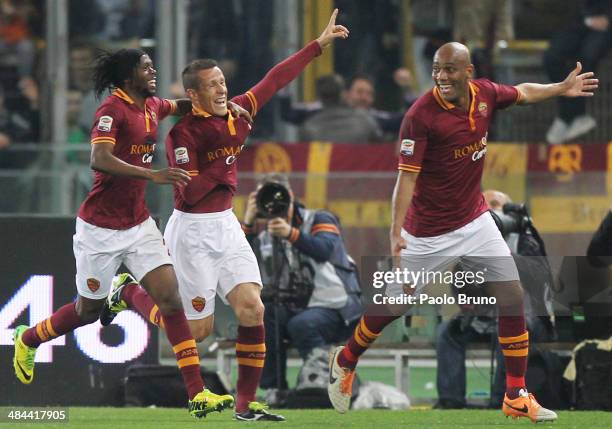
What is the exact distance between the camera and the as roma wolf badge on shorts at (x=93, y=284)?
10223 millimetres

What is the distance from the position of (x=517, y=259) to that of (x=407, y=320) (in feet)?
4.23

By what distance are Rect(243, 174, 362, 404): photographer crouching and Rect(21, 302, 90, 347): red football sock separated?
6.70ft

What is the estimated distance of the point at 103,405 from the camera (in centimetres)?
1195

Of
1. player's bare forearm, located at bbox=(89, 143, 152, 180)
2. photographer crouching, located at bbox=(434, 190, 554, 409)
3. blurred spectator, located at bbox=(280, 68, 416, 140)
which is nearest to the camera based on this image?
player's bare forearm, located at bbox=(89, 143, 152, 180)

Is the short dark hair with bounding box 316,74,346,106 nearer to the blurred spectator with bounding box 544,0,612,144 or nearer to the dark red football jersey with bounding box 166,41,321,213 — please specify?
the blurred spectator with bounding box 544,0,612,144

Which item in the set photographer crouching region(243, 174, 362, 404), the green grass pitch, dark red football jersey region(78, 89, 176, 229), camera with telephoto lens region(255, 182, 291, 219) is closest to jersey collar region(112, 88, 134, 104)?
dark red football jersey region(78, 89, 176, 229)

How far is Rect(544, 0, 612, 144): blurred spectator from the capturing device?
1606 cm

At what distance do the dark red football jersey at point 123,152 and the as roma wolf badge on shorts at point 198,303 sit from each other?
0.57 m

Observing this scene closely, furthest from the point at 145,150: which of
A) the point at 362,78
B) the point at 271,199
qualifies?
the point at 362,78

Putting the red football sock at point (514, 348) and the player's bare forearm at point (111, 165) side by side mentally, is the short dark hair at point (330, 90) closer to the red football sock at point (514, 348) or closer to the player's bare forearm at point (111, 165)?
the red football sock at point (514, 348)

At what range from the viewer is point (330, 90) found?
622 inches

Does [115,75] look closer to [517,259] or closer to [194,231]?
[194,231]

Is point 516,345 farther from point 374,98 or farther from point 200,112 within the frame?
point 374,98

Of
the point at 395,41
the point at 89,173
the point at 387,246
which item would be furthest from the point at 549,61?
the point at 89,173
